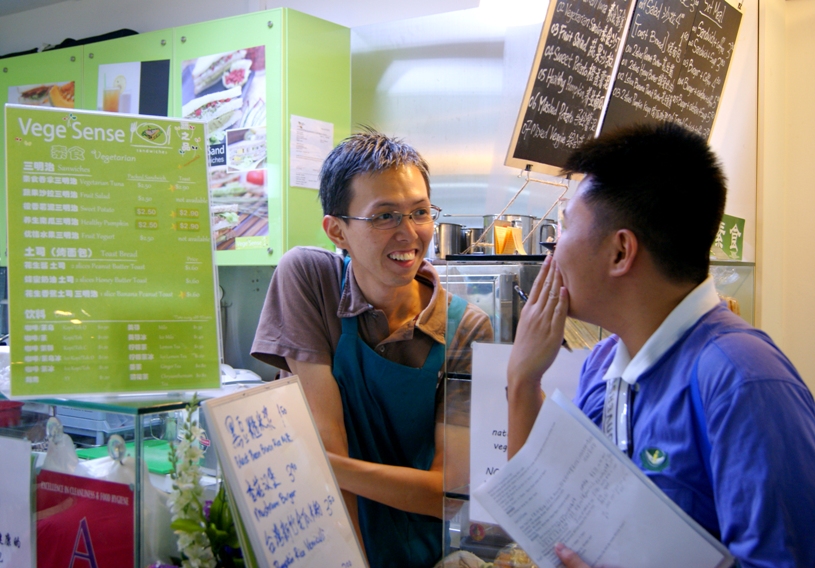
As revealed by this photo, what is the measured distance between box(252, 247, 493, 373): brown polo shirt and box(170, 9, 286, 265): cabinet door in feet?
5.14

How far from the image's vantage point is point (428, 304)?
141 centimetres

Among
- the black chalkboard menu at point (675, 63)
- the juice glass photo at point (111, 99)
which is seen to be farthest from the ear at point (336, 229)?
the juice glass photo at point (111, 99)

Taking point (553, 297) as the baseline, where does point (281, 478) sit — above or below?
below

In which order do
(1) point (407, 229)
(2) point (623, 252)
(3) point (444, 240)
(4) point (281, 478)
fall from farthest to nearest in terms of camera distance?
(3) point (444, 240), (1) point (407, 229), (2) point (623, 252), (4) point (281, 478)

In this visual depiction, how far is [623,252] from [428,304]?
556mm

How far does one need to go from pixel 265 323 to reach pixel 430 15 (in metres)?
2.36

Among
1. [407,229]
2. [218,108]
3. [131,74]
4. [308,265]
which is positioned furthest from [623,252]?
[131,74]

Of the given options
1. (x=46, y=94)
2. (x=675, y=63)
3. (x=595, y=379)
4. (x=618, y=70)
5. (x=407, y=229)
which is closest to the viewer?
(x=595, y=379)

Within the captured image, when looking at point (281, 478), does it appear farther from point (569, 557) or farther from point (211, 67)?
point (211, 67)

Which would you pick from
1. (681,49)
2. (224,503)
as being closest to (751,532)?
(224,503)

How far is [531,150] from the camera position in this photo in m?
2.07

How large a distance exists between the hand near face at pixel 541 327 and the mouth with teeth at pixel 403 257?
359 millimetres

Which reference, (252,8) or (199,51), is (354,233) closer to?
(199,51)

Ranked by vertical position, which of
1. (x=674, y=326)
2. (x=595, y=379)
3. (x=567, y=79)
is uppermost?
(x=567, y=79)
